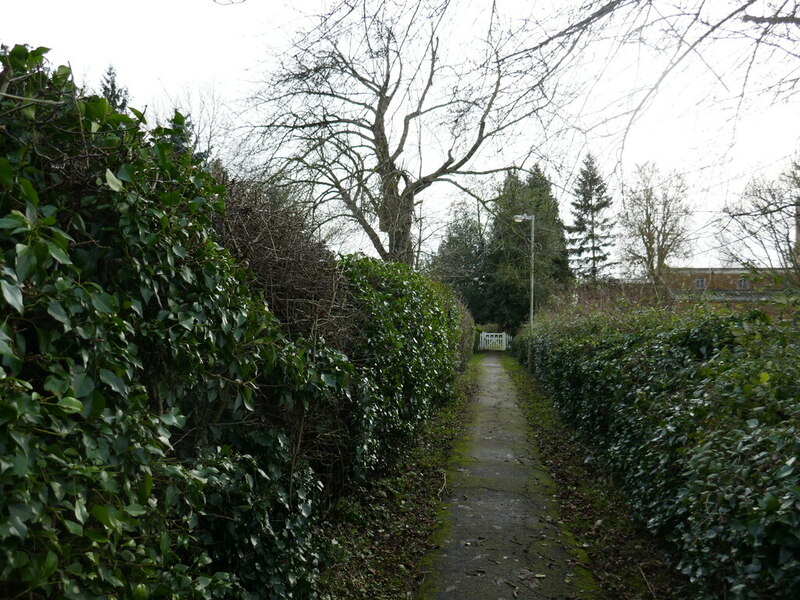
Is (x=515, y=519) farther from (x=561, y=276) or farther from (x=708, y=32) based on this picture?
(x=561, y=276)

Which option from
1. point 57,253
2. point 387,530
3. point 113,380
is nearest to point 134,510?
point 113,380

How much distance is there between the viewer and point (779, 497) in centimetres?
238

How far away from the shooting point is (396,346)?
19.7 ft

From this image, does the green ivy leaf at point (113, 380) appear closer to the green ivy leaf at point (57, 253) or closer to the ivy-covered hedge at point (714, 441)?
the green ivy leaf at point (57, 253)

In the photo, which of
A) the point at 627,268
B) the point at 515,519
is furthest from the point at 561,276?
the point at 515,519

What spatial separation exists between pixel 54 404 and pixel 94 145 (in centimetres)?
105

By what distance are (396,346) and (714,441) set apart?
334cm

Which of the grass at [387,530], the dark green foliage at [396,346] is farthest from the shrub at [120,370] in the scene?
the dark green foliage at [396,346]

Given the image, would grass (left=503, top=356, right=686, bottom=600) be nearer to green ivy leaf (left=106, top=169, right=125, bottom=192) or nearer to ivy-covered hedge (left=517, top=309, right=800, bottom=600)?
ivy-covered hedge (left=517, top=309, right=800, bottom=600)

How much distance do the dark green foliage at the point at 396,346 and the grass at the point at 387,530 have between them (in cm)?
42

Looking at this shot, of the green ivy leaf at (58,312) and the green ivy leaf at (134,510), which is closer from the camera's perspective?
the green ivy leaf at (58,312)

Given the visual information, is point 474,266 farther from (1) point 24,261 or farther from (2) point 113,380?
(1) point 24,261

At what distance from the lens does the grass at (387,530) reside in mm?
4199

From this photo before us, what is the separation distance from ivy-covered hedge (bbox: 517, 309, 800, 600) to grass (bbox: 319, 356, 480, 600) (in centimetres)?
196
